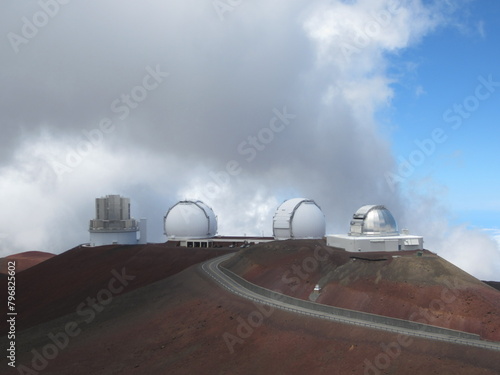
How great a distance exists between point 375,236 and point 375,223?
1.59m

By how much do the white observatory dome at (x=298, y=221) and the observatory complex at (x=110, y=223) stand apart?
2535cm

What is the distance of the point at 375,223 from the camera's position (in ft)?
184

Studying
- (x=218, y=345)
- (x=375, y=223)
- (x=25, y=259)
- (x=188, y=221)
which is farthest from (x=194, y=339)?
(x=25, y=259)

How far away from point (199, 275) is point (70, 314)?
13.6m

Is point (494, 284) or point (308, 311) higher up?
point (308, 311)

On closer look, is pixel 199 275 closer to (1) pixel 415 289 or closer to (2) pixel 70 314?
(2) pixel 70 314

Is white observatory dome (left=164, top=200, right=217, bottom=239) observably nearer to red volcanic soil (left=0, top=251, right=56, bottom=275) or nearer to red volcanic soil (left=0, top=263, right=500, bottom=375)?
red volcanic soil (left=0, top=263, right=500, bottom=375)

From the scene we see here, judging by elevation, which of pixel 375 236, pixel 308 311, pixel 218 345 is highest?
pixel 375 236

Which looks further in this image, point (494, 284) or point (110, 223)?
point (110, 223)

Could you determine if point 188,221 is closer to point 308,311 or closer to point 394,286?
point 308,311

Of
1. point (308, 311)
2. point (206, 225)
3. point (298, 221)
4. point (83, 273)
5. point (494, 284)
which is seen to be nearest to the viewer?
point (308, 311)

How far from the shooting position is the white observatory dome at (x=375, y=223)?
55969mm

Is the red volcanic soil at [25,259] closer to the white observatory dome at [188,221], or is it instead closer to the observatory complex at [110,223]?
the observatory complex at [110,223]

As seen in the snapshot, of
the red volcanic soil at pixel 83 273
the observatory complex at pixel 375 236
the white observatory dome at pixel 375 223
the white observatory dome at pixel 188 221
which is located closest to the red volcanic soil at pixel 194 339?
the red volcanic soil at pixel 83 273
